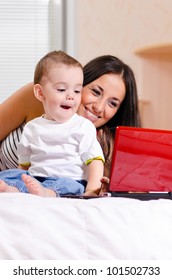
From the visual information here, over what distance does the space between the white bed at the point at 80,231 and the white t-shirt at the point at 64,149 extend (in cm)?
58

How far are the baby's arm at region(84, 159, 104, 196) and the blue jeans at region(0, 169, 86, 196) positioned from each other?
24 millimetres

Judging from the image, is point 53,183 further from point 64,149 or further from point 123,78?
point 123,78

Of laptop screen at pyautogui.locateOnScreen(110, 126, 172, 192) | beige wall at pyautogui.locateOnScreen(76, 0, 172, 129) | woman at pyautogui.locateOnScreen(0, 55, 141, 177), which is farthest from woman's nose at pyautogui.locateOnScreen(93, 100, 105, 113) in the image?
beige wall at pyautogui.locateOnScreen(76, 0, 172, 129)

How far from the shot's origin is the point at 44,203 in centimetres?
93

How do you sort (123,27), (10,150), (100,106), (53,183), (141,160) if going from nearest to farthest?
(141,160) → (53,183) → (100,106) → (10,150) → (123,27)

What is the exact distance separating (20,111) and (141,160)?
93 centimetres

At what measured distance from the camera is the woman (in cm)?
181

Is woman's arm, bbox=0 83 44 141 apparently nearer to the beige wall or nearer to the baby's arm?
the baby's arm

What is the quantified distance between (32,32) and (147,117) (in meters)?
1.18

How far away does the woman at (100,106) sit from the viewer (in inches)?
71.1

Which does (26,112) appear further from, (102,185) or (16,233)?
(16,233)

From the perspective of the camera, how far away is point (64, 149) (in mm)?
1537

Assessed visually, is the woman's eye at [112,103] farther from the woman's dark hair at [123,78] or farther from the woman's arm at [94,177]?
the woman's arm at [94,177]

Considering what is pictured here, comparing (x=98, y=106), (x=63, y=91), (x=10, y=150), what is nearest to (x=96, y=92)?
(x=98, y=106)
